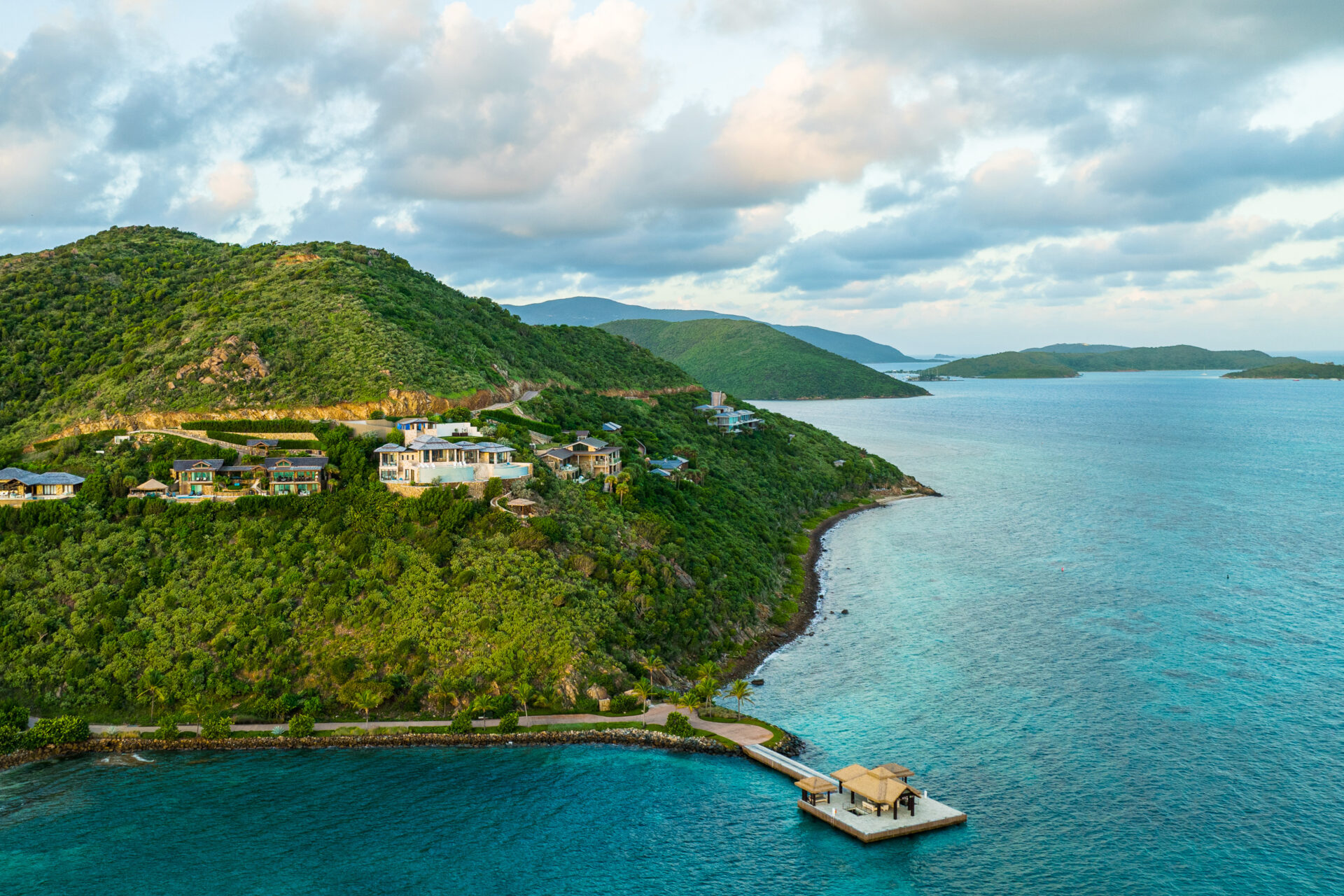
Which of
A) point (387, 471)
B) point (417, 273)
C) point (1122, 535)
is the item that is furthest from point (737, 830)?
point (417, 273)

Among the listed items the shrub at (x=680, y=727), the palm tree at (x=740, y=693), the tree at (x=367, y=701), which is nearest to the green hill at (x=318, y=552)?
the tree at (x=367, y=701)

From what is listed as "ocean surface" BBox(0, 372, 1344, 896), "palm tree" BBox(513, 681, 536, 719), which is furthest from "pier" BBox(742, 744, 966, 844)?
"palm tree" BBox(513, 681, 536, 719)

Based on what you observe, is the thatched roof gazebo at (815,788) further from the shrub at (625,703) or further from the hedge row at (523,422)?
the hedge row at (523,422)

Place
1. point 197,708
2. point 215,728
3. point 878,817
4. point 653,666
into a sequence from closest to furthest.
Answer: point 878,817 < point 215,728 < point 197,708 < point 653,666

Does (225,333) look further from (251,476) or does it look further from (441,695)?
(441,695)

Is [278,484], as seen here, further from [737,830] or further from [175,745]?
[737,830]

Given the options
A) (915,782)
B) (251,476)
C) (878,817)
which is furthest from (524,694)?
(251,476)
